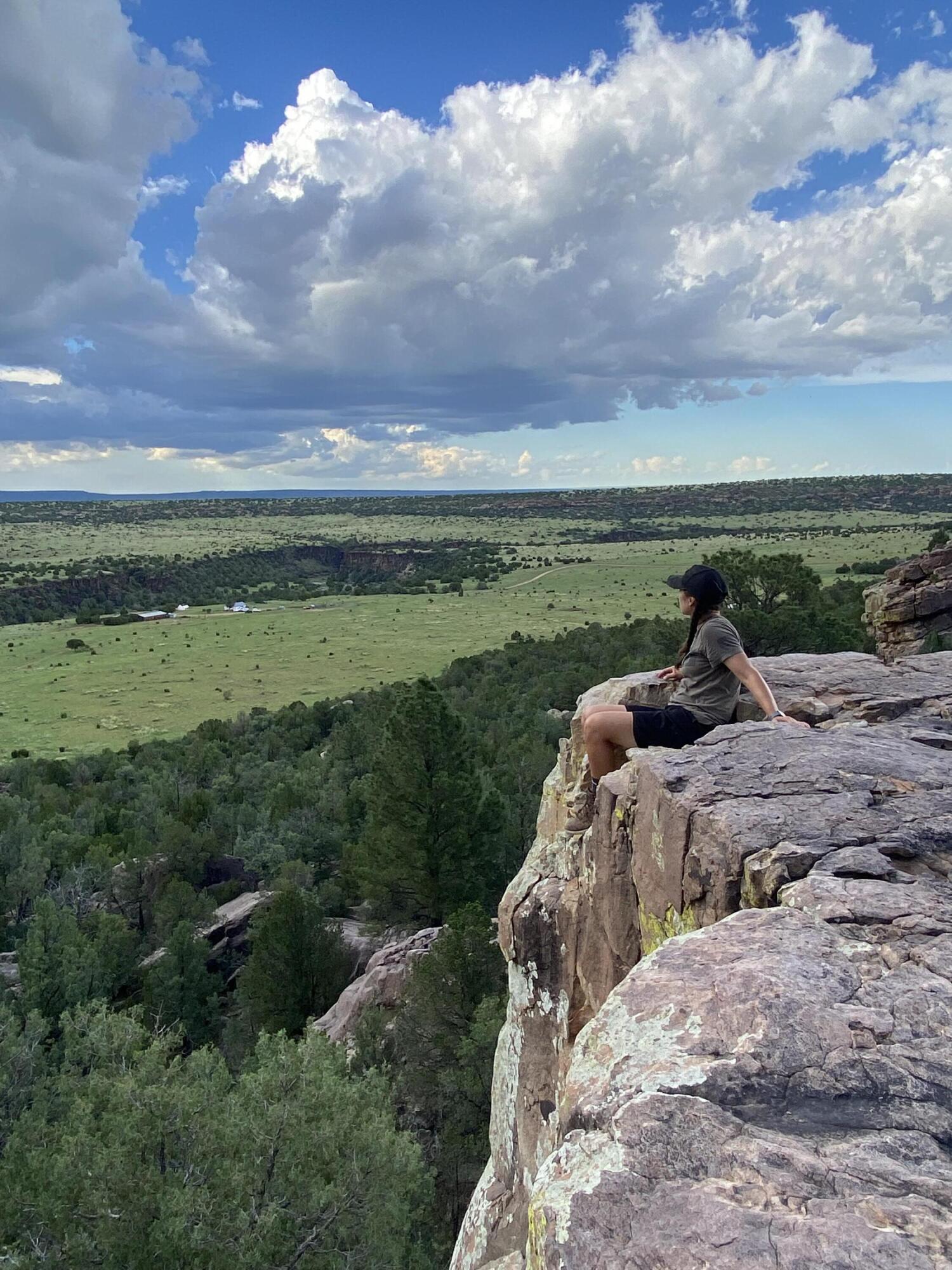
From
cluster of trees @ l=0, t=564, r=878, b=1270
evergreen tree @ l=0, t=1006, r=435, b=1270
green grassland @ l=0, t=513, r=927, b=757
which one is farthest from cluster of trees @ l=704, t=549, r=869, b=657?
green grassland @ l=0, t=513, r=927, b=757

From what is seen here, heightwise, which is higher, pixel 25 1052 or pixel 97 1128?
pixel 97 1128

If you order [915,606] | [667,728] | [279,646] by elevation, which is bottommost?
[279,646]

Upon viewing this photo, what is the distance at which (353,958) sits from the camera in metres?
25.0

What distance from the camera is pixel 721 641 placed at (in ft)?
25.5

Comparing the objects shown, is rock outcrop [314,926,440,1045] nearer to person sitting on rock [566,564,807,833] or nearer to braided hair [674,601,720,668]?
person sitting on rock [566,564,807,833]

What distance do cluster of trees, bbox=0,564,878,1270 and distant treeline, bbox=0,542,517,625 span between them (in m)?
65.9

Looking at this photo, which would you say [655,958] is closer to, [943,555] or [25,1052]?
[25,1052]

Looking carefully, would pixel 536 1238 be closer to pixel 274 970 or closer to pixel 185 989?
pixel 274 970

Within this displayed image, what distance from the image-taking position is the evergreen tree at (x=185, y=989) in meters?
23.9

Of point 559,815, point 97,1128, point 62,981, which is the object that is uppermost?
point 559,815

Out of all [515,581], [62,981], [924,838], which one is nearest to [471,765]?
[62,981]

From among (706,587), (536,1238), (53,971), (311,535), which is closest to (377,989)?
(53,971)

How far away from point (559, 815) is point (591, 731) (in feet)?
8.31

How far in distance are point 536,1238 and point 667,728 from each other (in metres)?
5.29
